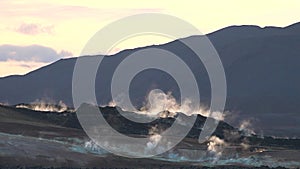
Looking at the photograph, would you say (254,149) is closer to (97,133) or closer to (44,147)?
(97,133)

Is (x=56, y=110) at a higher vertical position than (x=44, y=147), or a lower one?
higher

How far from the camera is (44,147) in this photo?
9612cm

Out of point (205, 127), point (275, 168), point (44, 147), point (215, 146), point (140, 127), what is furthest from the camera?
point (205, 127)

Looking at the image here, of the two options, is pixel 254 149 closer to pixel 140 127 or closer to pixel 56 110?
pixel 140 127

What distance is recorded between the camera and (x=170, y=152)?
336 feet

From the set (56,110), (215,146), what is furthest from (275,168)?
(56,110)

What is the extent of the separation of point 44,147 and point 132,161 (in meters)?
11.7

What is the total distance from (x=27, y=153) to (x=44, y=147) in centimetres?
441

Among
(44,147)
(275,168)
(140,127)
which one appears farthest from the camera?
(140,127)

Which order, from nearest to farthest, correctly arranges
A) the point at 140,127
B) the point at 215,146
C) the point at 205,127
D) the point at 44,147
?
1. the point at 44,147
2. the point at 215,146
3. the point at 140,127
4. the point at 205,127

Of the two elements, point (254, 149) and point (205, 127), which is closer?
point (254, 149)

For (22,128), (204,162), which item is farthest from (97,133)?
(204,162)

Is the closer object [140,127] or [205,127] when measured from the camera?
[140,127]

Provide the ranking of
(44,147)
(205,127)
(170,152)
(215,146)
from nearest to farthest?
(44,147) → (170,152) → (215,146) → (205,127)
